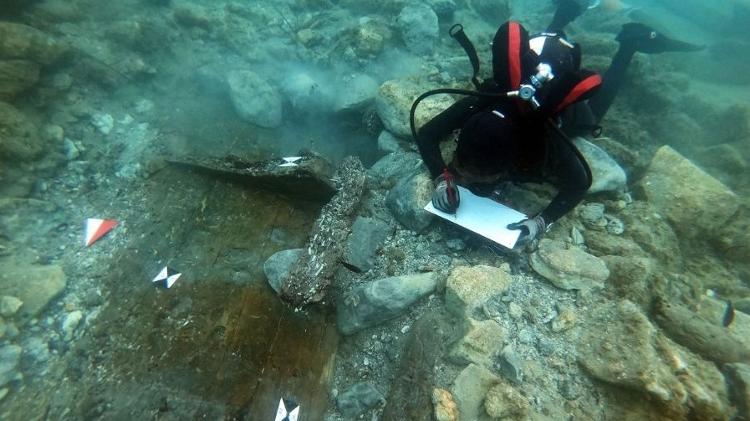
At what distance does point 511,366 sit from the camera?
226 centimetres

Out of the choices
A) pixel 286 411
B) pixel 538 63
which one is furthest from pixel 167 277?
pixel 538 63

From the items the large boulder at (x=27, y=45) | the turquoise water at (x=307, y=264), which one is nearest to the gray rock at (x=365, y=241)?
the turquoise water at (x=307, y=264)

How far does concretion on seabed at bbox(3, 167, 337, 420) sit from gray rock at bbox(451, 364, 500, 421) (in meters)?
1.00

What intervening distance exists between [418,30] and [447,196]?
428 centimetres

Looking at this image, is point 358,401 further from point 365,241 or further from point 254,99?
point 254,99

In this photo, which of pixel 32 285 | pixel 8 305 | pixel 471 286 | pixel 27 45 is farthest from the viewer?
pixel 27 45

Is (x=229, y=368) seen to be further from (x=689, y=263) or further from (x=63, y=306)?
(x=689, y=263)

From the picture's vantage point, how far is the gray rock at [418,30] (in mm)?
6031

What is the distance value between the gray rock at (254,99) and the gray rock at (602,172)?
3.74m

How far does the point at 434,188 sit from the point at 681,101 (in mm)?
6642

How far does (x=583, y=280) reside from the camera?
2.70 m

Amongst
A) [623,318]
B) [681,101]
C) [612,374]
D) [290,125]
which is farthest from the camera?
[681,101]

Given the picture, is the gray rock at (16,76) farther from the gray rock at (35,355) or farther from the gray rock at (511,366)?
the gray rock at (511,366)

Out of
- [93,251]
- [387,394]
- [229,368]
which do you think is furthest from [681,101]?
[93,251]
